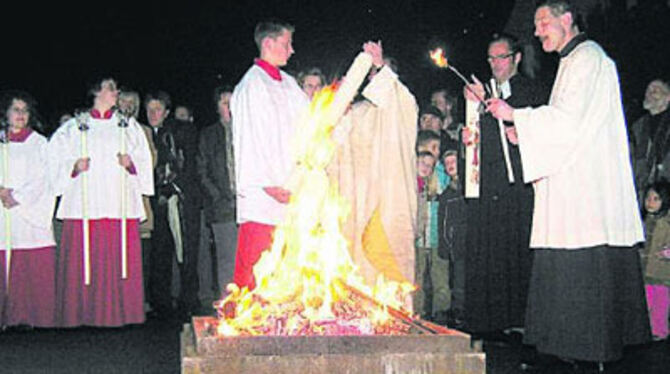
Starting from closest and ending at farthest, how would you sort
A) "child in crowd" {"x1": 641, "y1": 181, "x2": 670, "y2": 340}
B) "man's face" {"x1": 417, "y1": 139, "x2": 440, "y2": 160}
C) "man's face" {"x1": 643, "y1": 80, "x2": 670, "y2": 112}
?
"child in crowd" {"x1": 641, "y1": 181, "x2": 670, "y2": 340}, "man's face" {"x1": 643, "y1": 80, "x2": 670, "y2": 112}, "man's face" {"x1": 417, "y1": 139, "x2": 440, "y2": 160}

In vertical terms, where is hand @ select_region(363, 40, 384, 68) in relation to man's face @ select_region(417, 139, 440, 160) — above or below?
above

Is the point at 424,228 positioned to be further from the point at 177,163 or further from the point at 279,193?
the point at 279,193

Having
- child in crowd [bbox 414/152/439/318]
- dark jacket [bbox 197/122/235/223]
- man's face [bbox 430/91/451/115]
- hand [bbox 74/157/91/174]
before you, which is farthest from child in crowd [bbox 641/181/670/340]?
hand [bbox 74/157/91/174]

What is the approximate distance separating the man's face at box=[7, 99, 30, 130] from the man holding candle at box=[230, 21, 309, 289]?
2.56 m

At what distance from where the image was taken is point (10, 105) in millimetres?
8016

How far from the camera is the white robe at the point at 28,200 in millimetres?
8000

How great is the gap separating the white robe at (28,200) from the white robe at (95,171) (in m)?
0.12

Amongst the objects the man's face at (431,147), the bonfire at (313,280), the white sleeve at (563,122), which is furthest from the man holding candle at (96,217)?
the white sleeve at (563,122)

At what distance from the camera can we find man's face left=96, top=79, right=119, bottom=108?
8.09 m

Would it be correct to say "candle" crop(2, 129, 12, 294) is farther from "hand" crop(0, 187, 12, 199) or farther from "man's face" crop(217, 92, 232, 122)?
"man's face" crop(217, 92, 232, 122)

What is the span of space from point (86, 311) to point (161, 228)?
4.50 feet

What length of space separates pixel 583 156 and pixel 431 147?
283 centimetres

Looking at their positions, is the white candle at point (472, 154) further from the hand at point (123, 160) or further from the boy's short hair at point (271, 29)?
the hand at point (123, 160)

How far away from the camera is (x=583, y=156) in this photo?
5766 millimetres
